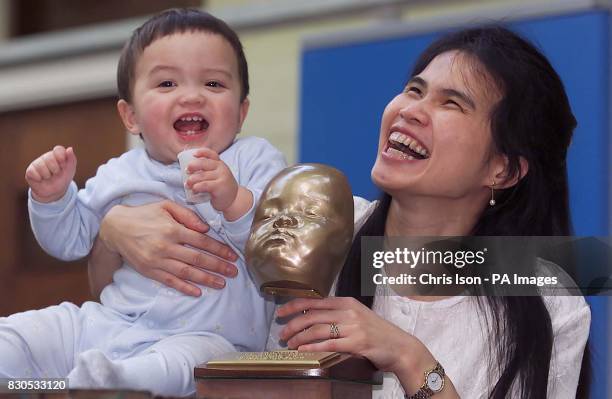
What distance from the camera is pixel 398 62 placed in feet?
6.54

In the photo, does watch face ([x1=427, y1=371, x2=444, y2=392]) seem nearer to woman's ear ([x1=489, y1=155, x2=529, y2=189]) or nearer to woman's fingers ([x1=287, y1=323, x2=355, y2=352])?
woman's fingers ([x1=287, y1=323, x2=355, y2=352])

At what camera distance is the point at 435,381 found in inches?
46.8

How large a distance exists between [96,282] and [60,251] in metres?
0.07

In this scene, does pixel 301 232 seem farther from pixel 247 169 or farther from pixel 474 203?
pixel 474 203

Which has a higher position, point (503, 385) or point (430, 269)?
point (430, 269)

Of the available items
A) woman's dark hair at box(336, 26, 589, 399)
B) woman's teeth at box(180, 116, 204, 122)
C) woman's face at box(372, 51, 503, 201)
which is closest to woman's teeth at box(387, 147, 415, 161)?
woman's face at box(372, 51, 503, 201)

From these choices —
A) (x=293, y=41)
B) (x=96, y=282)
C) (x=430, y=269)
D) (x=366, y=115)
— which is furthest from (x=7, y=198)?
(x=430, y=269)

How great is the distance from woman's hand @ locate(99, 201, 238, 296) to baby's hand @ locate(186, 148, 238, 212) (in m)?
0.11

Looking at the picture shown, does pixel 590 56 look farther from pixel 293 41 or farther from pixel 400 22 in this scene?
pixel 293 41

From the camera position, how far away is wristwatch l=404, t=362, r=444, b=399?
1.18 m

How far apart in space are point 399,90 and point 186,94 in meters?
0.72

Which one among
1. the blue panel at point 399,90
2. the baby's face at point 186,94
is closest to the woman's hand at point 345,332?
the baby's face at point 186,94

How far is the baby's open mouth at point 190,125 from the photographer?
4.39ft

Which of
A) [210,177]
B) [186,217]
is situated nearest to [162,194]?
[186,217]
